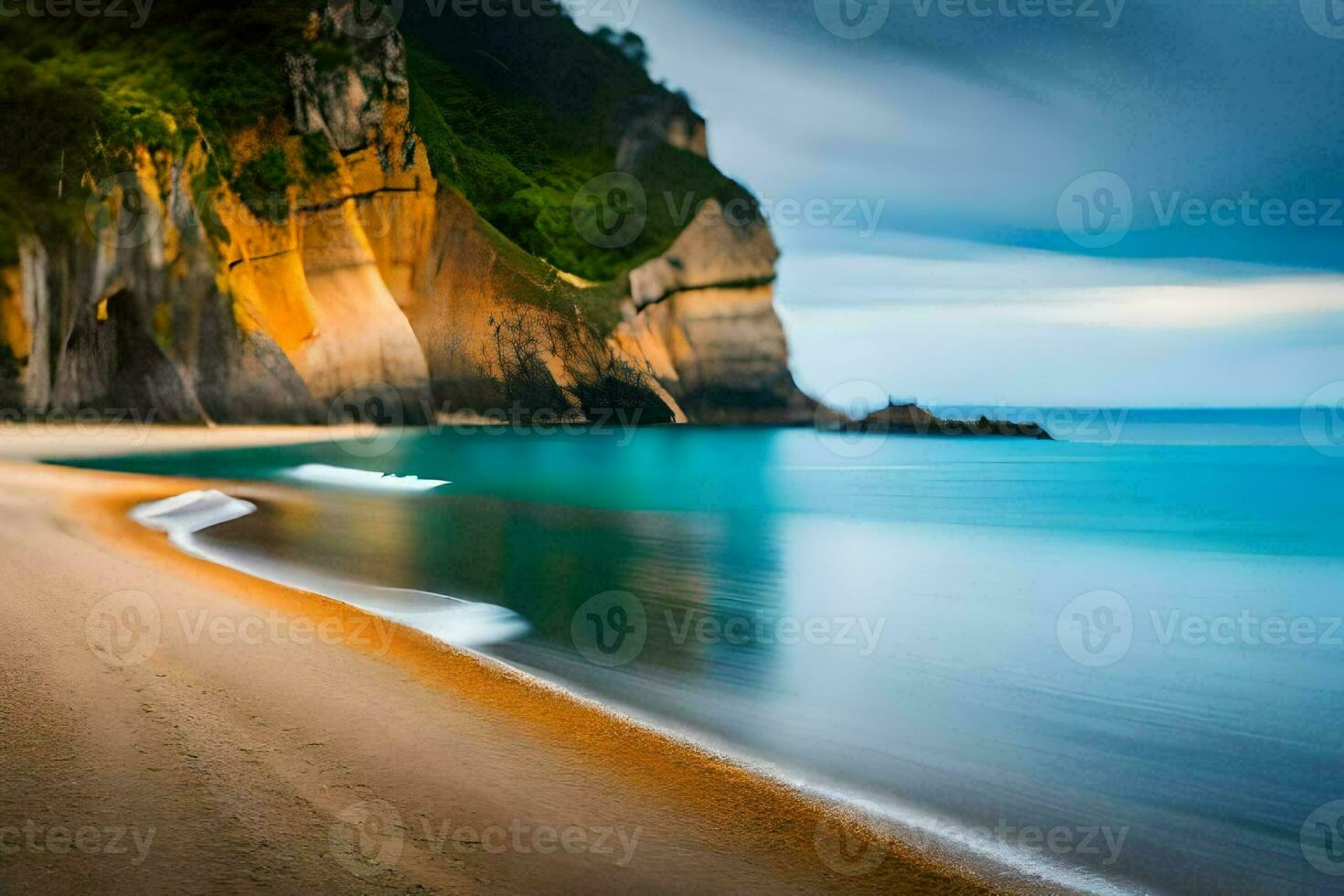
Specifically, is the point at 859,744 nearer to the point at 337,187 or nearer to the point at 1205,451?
the point at 337,187

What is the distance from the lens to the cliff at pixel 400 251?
1334 inches

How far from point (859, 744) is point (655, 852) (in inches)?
92.5

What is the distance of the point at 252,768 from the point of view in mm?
4074

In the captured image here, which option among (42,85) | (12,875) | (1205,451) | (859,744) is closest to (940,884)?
(859,744)
